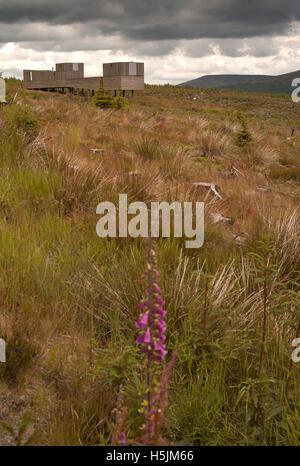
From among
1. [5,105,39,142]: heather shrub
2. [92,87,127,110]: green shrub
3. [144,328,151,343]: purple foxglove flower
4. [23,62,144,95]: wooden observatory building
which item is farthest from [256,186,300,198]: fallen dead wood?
[23,62,144,95]: wooden observatory building

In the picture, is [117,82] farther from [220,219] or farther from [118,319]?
[118,319]

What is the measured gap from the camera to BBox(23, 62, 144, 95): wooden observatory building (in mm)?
35250

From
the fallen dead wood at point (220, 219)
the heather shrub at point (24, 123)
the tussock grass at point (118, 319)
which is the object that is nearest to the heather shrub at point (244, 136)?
the heather shrub at point (24, 123)

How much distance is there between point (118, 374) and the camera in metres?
2.14

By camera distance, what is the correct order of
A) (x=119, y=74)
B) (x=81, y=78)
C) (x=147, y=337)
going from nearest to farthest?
(x=147, y=337) → (x=119, y=74) → (x=81, y=78)

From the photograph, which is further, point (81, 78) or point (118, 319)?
point (81, 78)

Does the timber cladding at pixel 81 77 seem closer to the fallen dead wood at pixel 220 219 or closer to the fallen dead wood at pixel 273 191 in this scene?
the fallen dead wood at pixel 273 191

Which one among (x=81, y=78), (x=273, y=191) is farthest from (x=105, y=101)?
(x=81, y=78)

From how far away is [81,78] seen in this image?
3678cm

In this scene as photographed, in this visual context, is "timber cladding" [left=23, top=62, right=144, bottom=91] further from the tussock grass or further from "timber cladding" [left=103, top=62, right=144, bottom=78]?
the tussock grass

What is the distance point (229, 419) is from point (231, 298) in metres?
1.03

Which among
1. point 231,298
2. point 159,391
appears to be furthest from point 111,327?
point 159,391

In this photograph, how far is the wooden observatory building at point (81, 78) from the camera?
116ft
